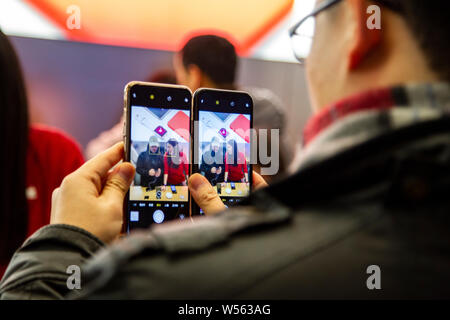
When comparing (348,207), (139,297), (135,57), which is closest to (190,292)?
(139,297)

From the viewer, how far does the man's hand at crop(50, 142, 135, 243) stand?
2.01ft

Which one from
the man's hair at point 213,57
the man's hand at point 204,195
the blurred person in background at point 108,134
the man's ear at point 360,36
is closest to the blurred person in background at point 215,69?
the man's hair at point 213,57

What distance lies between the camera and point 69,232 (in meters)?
0.54

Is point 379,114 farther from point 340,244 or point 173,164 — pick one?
point 173,164

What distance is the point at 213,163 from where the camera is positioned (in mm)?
868

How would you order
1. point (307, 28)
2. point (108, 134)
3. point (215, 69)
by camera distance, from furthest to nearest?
point (108, 134)
point (215, 69)
point (307, 28)

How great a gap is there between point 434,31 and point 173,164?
0.54 metres

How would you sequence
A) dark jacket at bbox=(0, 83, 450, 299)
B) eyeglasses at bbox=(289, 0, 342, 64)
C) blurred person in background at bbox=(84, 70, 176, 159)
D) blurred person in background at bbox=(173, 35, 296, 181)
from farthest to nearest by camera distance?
blurred person in background at bbox=(84, 70, 176, 159) < blurred person in background at bbox=(173, 35, 296, 181) < eyeglasses at bbox=(289, 0, 342, 64) < dark jacket at bbox=(0, 83, 450, 299)

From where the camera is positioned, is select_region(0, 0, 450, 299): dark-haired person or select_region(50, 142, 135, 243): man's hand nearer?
select_region(0, 0, 450, 299): dark-haired person

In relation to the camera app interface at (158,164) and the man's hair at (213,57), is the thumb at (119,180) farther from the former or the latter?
the man's hair at (213,57)

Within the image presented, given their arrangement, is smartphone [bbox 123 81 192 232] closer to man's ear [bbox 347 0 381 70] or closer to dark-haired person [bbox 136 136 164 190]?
dark-haired person [bbox 136 136 164 190]

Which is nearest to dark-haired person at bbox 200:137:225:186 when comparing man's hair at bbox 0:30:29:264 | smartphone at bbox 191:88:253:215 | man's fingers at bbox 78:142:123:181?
smartphone at bbox 191:88:253:215

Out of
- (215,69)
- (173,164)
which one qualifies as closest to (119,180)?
(173,164)

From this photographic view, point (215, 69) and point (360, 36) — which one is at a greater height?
point (215, 69)
